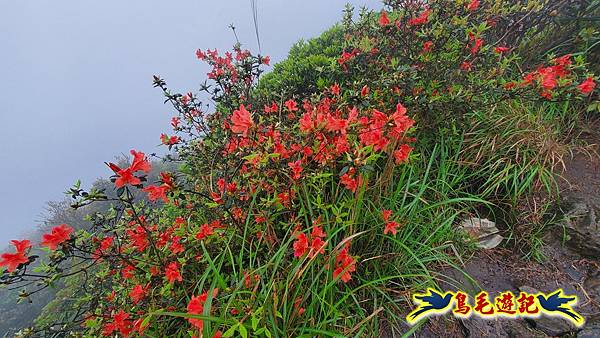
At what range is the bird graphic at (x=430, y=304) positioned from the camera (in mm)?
1337

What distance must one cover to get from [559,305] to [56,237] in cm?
211

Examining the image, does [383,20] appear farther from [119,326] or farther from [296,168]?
[119,326]

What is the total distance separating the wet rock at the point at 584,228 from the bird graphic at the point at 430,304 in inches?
38.1

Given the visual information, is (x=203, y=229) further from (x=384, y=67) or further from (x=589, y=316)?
(x=589, y=316)

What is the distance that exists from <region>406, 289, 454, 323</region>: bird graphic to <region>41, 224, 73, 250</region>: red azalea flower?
135cm

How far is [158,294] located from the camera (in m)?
1.38

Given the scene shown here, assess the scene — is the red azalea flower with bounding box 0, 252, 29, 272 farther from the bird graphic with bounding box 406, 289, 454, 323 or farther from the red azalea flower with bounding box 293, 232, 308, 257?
the bird graphic with bounding box 406, 289, 454, 323

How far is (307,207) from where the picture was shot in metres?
1.55

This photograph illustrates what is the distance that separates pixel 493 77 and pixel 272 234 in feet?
5.84

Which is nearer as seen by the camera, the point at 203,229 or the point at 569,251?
the point at 203,229

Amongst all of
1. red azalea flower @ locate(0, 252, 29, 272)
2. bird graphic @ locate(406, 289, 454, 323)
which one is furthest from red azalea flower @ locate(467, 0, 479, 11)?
red azalea flower @ locate(0, 252, 29, 272)

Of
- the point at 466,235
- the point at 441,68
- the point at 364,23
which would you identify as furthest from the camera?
the point at 364,23

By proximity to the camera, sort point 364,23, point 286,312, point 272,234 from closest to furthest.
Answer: point 286,312
point 272,234
point 364,23

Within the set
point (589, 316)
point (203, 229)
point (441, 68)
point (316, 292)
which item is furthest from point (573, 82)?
point (203, 229)
